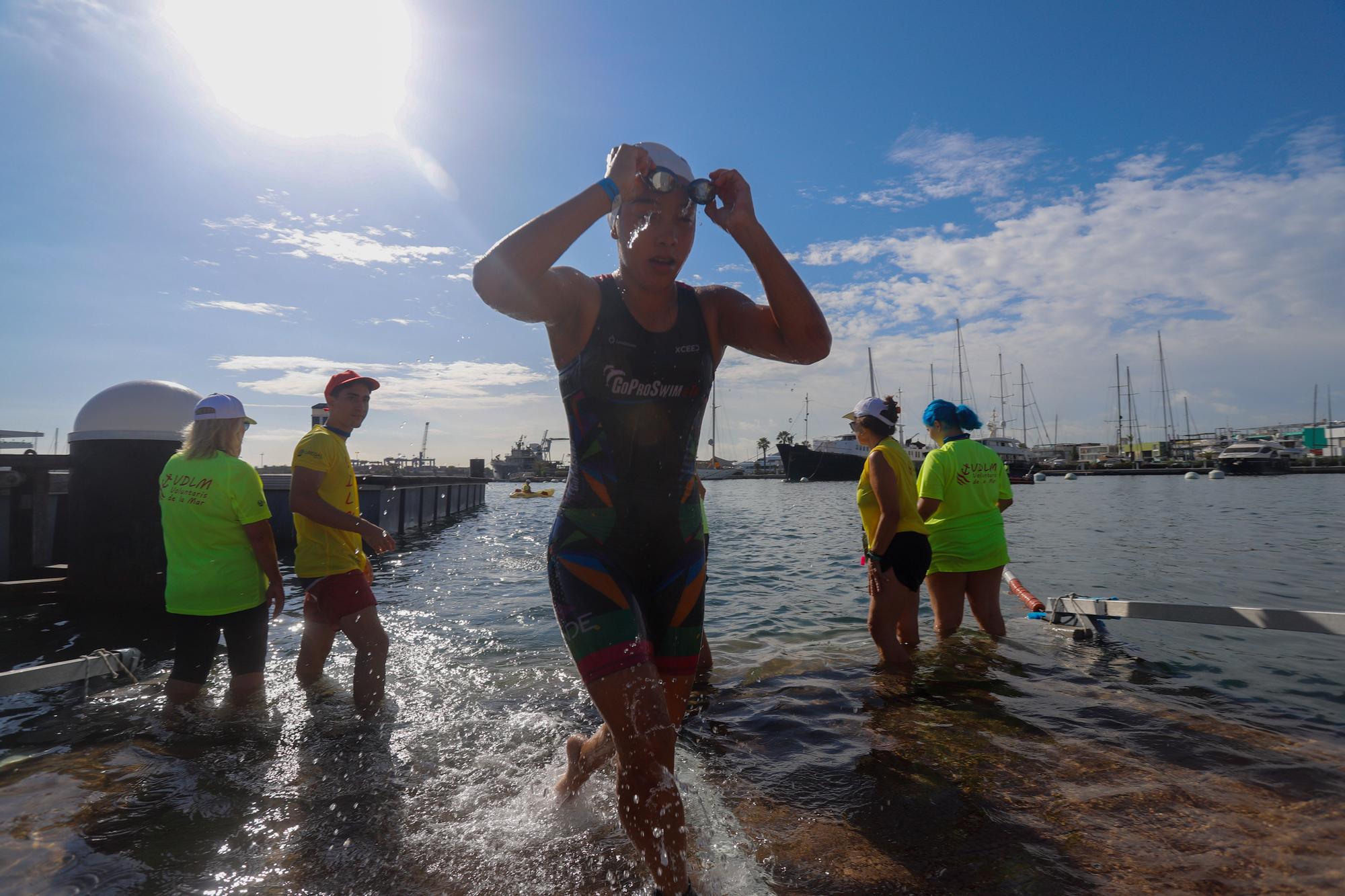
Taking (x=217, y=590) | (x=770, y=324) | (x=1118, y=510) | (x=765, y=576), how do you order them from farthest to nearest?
1. (x=1118, y=510)
2. (x=765, y=576)
3. (x=217, y=590)
4. (x=770, y=324)

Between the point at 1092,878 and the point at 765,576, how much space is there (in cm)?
1018

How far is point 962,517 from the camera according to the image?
5922mm

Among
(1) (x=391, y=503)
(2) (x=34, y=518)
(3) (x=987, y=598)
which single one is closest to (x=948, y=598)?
(3) (x=987, y=598)

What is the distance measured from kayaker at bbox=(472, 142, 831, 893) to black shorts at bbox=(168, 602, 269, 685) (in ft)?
11.1

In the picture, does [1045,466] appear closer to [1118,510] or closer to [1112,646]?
[1118,510]

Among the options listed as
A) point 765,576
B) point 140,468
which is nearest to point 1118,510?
point 765,576

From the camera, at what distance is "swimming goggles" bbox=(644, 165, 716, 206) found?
7.29 feet

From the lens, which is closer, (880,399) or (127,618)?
(880,399)

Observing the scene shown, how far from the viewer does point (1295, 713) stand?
15.3 ft

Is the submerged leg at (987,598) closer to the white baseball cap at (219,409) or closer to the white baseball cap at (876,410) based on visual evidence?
the white baseball cap at (876,410)

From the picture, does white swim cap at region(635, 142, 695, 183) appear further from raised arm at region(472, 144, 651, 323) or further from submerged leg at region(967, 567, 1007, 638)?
submerged leg at region(967, 567, 1007, 638)

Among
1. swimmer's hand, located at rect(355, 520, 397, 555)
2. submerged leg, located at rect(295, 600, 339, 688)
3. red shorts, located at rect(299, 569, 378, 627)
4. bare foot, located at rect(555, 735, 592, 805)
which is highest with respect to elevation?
swimmer's hand, located at rect(355, 520, 397, 555)

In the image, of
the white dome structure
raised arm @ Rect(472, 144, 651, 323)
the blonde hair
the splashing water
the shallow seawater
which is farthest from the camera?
the white dome structure

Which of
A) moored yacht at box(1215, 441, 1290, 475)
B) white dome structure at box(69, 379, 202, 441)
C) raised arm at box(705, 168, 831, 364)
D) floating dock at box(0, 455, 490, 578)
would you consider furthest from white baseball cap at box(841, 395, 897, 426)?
moored yacht at box(1215, 441, 1290, 475)
